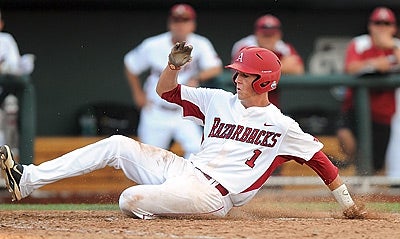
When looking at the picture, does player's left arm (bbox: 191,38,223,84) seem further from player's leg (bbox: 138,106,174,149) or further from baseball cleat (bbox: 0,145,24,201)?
baseball cleat (bbox: 0,145,24,201)

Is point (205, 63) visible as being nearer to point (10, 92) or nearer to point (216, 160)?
point (10, 92)

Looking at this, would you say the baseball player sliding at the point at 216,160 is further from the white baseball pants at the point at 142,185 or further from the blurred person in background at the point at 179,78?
the blurred person in background at the point at 179,78

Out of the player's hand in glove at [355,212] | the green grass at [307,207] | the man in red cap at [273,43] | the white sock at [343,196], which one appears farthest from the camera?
the man in red cap at [273,43]

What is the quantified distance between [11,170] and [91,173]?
4.50 m

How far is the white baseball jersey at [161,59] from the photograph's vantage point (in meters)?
9.94

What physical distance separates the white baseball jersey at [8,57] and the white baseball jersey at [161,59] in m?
1.16

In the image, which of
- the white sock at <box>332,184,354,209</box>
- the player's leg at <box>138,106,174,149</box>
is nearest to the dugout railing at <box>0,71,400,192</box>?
the player's leg at <box>138,106,174,149</box>

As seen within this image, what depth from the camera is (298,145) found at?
6133 mm

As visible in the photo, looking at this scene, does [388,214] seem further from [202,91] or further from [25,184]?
[25,184]

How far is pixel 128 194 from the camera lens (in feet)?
19.9

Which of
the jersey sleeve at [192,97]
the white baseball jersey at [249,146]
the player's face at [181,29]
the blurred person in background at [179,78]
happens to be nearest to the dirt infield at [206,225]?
the white baseball jersey at [249,146]

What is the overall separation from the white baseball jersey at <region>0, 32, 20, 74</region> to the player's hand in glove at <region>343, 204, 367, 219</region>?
15.3 feet

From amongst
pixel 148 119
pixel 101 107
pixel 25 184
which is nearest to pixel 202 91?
pixel 25 184

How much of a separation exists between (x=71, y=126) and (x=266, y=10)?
9.16 ft
